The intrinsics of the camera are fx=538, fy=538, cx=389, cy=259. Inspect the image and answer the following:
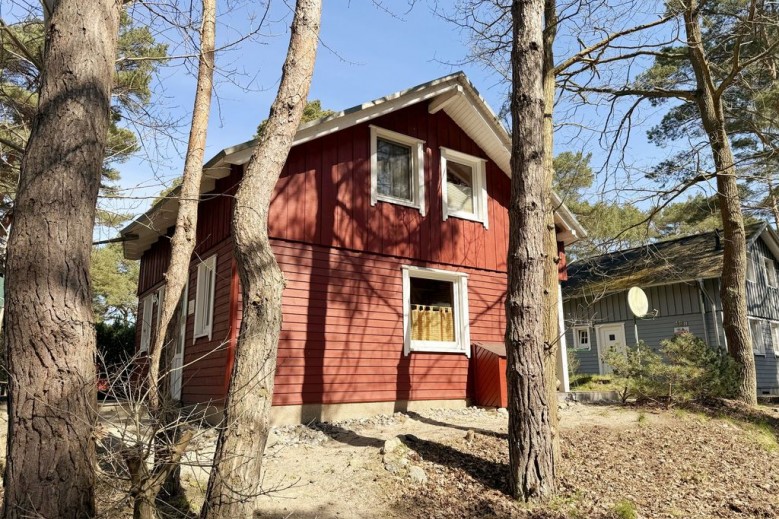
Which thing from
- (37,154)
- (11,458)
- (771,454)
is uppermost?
(37,154)

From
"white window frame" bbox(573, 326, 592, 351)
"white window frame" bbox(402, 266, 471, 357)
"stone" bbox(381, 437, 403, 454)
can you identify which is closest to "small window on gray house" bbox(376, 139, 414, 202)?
"white window frame" bbox(402, 266, 471, 357)

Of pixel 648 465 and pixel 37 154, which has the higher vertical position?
pixel 37 154

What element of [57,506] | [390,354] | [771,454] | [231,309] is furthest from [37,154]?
[771,454]

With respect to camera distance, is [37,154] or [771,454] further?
[771,454]

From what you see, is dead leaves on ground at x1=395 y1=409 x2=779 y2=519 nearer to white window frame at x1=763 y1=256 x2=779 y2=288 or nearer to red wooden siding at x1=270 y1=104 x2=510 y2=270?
red wooden siding at x1=270 y1=104 x2=510 y2=270

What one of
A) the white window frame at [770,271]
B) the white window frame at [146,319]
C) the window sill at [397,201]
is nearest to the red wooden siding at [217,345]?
the window sill at [397,201]

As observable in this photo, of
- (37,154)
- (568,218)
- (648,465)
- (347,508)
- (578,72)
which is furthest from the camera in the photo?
(568,218)

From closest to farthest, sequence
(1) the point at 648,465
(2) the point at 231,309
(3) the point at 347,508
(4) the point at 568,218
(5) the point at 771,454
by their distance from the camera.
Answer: (3) the point at 347,508, (1) the point at 648,465, (5) the point at 771,454, (2) the point at 231,309, (4) the point at 568,218

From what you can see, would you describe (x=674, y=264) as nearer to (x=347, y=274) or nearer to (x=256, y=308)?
(x=347, y=274)

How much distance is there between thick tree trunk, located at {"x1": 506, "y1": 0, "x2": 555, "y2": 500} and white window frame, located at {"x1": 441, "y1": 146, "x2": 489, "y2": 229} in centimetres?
438

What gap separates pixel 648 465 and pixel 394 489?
3296 mm

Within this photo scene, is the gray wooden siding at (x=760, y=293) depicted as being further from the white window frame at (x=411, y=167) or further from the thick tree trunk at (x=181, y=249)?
the thick tree trunk at (x=181, y=249)

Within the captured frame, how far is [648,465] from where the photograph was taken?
6469mm

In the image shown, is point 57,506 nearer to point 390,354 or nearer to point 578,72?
point 390,354
